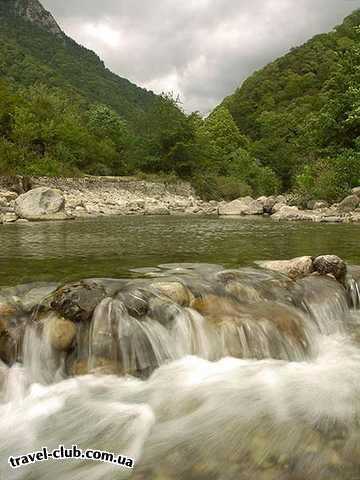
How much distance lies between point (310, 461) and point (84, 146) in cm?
3624

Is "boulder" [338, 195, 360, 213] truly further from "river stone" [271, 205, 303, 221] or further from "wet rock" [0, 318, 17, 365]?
"wet rock" [0, 318, 17, 365]

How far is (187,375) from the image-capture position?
14.3ft

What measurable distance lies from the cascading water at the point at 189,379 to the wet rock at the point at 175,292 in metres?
0.02

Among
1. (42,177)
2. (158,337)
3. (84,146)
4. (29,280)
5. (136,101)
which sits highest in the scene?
(136,101)

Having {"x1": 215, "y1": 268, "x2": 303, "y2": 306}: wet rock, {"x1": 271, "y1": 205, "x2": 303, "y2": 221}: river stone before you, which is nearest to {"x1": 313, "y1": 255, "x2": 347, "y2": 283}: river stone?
{"x1": 215, "y1": 268, "x2": 303, "y2": 306}: wet rock

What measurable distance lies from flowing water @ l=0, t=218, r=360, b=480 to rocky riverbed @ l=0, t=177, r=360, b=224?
1204 centimetres

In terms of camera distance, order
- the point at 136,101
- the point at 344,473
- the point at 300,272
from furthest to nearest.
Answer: the point at 136,101 < the point at 300,272 < the point at 344,473

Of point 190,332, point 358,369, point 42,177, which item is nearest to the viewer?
point 358,369

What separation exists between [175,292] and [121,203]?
21700 mm

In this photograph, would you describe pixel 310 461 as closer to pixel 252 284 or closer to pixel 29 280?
pixel 252 284

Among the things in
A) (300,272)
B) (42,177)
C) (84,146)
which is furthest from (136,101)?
(300,272)

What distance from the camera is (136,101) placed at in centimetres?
9375

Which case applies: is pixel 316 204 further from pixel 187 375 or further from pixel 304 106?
pixel 304 106

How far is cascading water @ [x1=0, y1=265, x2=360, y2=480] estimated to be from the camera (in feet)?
9.86
